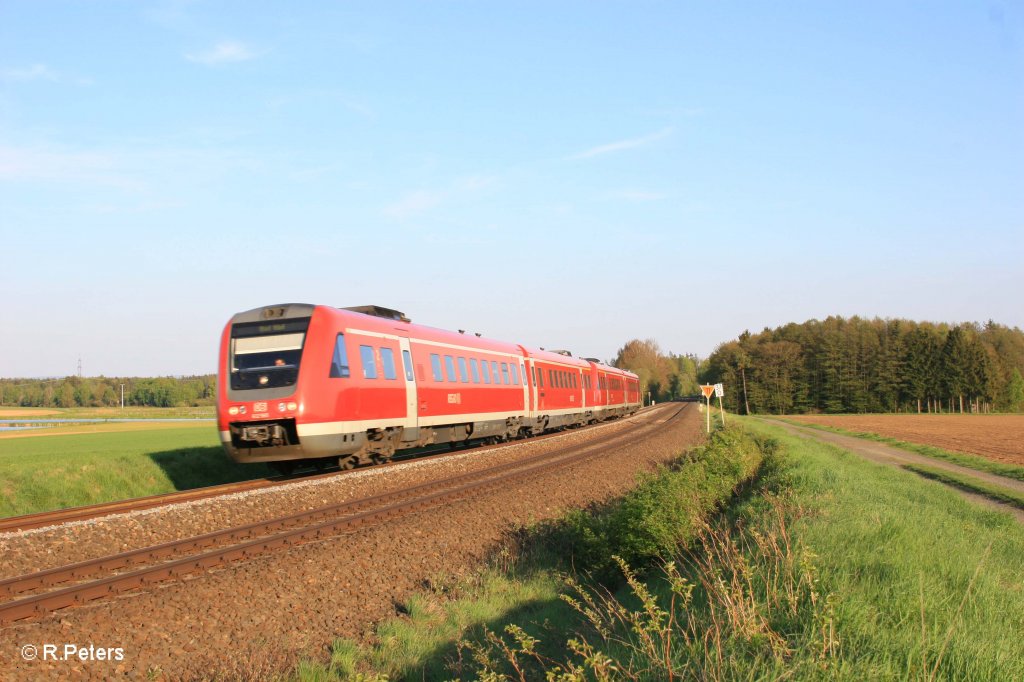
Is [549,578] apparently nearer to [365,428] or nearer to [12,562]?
[12,562]

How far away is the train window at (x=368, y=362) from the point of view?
51.2ft

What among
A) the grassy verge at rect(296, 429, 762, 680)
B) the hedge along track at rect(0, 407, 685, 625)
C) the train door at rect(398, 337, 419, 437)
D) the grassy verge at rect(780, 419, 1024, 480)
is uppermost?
the train door at rect(398, 337, 419, 437)

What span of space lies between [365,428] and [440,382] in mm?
4223

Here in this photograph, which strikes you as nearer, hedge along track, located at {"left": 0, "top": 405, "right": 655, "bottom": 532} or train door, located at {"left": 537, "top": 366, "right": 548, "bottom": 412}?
hedge along track, located at {"left": 0, "top": 405, "right": 655, "bottom": 532}

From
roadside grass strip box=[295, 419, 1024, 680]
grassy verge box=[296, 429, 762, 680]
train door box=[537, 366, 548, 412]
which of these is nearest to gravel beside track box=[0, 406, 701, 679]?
grassy verge box=[296, 429, 762, 680]

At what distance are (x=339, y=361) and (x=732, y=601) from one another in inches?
429

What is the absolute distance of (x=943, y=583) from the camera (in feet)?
18.0

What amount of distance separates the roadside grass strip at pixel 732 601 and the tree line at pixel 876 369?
9418 centimetres

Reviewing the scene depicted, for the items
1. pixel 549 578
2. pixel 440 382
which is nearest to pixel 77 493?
pixel 440 382

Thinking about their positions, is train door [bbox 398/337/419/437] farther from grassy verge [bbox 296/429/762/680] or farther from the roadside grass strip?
the roadside grass strip

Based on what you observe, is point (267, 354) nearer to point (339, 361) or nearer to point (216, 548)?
point (339, 361)

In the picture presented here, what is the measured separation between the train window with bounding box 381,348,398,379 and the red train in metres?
0.03

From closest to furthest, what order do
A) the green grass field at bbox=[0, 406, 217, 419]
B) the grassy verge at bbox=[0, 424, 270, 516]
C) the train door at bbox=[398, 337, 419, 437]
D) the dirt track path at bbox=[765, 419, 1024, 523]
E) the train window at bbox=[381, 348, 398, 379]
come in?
the dirt track path at bbox=[765, 419, 1024, 523] → the grassy verge at bbox=[0, 424, 270, 516] → the train window at bbox=[381, 348, 398, 379] → the train door at bbox=[398, 337, 419, 437] → the green grass field at bbox=[0, 406, 217, 419]

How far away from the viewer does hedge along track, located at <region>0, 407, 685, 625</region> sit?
21.8ft
